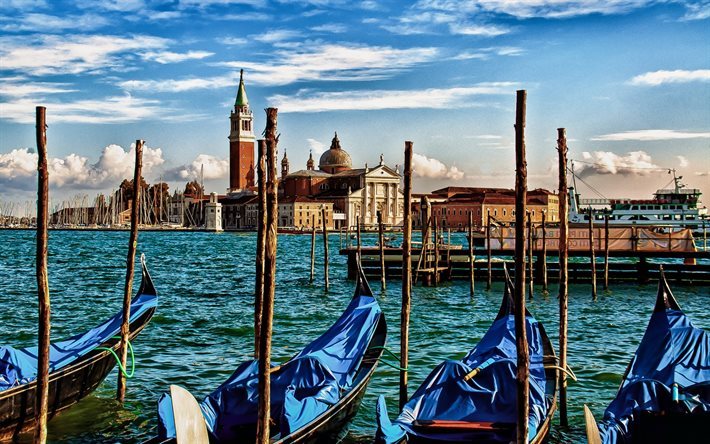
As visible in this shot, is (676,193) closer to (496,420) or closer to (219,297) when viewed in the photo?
(219,297)

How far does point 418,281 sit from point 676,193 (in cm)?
2706

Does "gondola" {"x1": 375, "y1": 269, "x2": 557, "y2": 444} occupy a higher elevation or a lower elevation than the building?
lower

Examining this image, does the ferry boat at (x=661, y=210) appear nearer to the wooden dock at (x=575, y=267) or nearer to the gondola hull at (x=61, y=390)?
the wooden dock at (x=575, y=267)

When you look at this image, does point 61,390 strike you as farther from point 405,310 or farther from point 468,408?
point 468,408

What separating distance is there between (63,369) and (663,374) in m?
4.39

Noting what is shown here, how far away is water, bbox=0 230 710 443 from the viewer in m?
6.54

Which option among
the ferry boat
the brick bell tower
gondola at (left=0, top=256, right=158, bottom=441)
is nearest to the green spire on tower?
the brick bell tower

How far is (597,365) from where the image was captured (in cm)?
843

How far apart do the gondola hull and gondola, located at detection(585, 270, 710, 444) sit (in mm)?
3737

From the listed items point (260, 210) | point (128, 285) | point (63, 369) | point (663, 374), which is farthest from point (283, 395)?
point (663, 374)

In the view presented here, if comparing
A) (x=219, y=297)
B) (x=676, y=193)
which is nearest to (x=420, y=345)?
(x=219, y=297)

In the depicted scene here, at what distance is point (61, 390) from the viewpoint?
19.7 ft

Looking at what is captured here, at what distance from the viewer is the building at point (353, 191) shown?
72188 mm

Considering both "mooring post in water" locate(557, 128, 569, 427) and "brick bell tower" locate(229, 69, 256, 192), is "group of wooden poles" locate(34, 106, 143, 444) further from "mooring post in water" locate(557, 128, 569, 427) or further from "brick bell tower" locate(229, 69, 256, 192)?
"brick bell tower" locate(229, 69, 256, 192)
